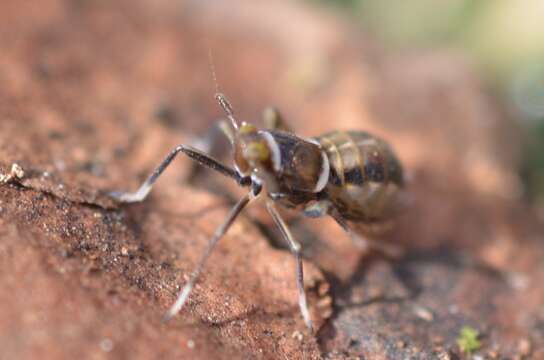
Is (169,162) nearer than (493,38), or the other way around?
(169,162)

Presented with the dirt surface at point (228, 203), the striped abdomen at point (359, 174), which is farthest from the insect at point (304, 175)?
the dirt surface at point (228, 203)

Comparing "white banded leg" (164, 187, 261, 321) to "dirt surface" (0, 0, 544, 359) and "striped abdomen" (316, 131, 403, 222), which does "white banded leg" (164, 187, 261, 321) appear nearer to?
"dirt surface" (0, 0, 544, 359)

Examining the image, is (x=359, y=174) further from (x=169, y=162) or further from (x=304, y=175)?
(x=169, y=162)

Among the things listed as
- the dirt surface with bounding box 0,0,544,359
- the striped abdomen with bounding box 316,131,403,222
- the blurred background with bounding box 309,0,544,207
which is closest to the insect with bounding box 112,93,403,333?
the striped abdomen with bounding box 316,131,403,222

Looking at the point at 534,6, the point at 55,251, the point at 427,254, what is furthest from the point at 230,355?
the point at 534,6

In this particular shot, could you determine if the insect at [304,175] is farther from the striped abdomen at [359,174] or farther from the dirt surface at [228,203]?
the dirt surface at [228,203]

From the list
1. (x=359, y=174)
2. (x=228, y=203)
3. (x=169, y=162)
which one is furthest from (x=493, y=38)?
(x=169, y=162)
